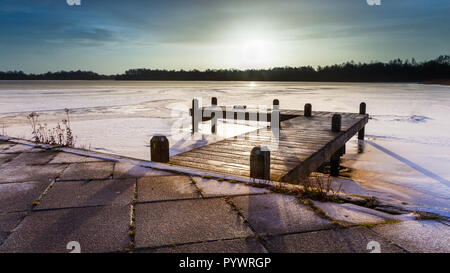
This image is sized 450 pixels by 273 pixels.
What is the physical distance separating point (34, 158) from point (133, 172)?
225 cm

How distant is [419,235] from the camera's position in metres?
A: 2.70

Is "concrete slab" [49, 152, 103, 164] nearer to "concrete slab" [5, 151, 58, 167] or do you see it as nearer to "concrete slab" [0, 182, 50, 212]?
"concrete slab" [5, 151, 58, 167]

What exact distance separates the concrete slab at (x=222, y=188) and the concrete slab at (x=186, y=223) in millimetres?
256

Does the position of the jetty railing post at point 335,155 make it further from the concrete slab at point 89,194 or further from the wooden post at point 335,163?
the concrete slab at point 89,194

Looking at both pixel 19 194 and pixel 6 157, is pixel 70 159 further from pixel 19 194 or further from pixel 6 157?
pixel 19 194

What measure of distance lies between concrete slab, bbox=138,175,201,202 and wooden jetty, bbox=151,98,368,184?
0.99 m

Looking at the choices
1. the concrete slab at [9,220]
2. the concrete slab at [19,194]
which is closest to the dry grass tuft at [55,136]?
the concrete slab at [19,194]

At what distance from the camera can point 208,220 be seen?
297 centimetres

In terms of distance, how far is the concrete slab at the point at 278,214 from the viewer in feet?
9.27

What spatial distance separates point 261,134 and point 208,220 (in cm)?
573

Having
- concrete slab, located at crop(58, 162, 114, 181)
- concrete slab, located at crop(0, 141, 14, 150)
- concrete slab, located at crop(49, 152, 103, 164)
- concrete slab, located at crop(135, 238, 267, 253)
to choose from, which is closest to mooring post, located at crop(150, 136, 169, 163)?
concrete slab, located at crop(58, 162, 114, 181)

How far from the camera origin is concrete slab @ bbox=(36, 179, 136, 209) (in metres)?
3.38

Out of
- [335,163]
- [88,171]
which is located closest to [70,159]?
[88,171]
